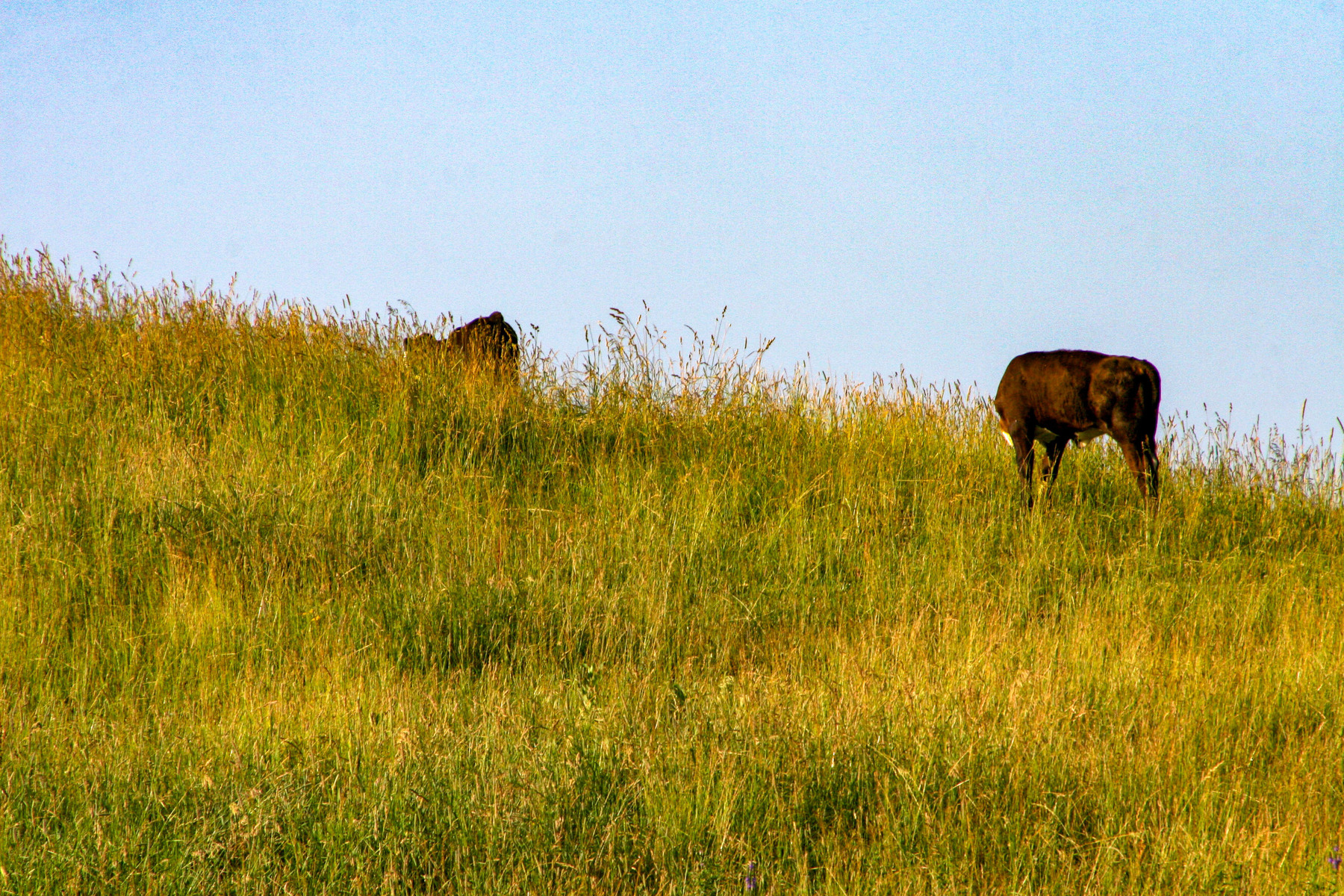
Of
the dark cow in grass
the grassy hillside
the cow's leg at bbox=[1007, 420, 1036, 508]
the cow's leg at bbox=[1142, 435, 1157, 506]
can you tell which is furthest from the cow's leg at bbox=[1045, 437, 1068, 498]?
the dark cow in grass

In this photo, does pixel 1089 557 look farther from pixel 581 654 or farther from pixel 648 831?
pixel 648 831

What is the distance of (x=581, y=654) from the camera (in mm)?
4773

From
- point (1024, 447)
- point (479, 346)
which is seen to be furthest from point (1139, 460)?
point (479, 346)

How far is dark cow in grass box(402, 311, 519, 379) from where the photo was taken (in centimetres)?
789

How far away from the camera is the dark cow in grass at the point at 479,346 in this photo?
311 inches

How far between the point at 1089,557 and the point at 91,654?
5.78 m

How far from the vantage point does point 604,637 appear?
4.78 metres

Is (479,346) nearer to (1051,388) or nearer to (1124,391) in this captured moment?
(1051,388)

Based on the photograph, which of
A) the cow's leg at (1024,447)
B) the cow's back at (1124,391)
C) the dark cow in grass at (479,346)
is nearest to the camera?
the cow's back at (1124,391)

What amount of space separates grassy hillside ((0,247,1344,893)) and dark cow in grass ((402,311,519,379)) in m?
0.24

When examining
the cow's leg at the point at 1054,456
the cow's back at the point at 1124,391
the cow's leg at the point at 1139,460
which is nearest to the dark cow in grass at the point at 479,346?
A: the cow's leg at the point at 1054,456

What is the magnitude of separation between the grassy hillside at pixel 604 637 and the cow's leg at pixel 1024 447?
0.23 metres

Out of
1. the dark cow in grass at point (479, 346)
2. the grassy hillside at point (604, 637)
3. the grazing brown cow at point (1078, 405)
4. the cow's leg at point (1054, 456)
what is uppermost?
the dark cow in grass at point (479, 346)

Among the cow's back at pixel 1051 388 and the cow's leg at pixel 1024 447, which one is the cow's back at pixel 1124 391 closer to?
the cow's back at pixel 1051 388
